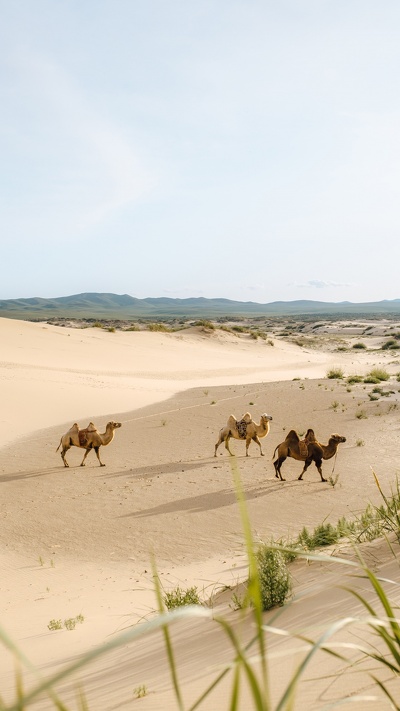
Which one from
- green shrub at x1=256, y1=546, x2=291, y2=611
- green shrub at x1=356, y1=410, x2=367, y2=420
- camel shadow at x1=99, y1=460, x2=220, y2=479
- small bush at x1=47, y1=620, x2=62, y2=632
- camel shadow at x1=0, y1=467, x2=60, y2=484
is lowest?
camel shadow at x1=0, y1=467, x2=60, y2=484

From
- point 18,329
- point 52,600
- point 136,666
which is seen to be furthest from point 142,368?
point 136,666

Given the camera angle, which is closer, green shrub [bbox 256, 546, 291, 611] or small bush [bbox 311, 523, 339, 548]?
green shrub [bbox 256, 546, 291, 611]

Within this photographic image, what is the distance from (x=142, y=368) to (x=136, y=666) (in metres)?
31.1

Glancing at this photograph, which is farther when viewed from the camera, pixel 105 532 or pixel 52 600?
pixel 105 532

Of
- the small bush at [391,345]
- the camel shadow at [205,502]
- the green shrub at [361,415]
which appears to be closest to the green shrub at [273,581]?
the camel shadow at [205,502]

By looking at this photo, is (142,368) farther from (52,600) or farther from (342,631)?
(342,631)

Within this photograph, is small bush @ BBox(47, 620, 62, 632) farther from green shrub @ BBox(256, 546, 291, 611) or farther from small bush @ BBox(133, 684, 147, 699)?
small bush @ BBox(133, 684, 147, 699)

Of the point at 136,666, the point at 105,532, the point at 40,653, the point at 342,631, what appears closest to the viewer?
the point at 342,631

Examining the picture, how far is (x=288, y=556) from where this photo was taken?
20.2 feet

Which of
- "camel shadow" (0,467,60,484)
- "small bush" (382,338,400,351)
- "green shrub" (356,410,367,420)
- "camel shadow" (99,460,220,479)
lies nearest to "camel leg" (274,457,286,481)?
"camel shadow" (99,460,220,479)

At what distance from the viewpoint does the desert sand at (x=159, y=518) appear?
3781 mm

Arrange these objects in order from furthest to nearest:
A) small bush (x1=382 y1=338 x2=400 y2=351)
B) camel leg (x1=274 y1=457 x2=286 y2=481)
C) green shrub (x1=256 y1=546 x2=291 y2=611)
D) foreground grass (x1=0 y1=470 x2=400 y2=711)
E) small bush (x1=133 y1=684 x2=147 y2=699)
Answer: small bush (x1=382 y1=338 x2=400 y2=351)
camel leg (x1=274 y1=457 x2=286 y2=481)
green shrub (x1=256 y1=546 x2=291 y2=611)
small bush (x1=133 y1=684 x2=147 y2=699)
foreground grass (x1=0 y1=470 x2=400 y2=711)

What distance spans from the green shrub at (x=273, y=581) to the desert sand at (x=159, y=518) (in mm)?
151

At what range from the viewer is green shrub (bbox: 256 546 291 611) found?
4789mm
